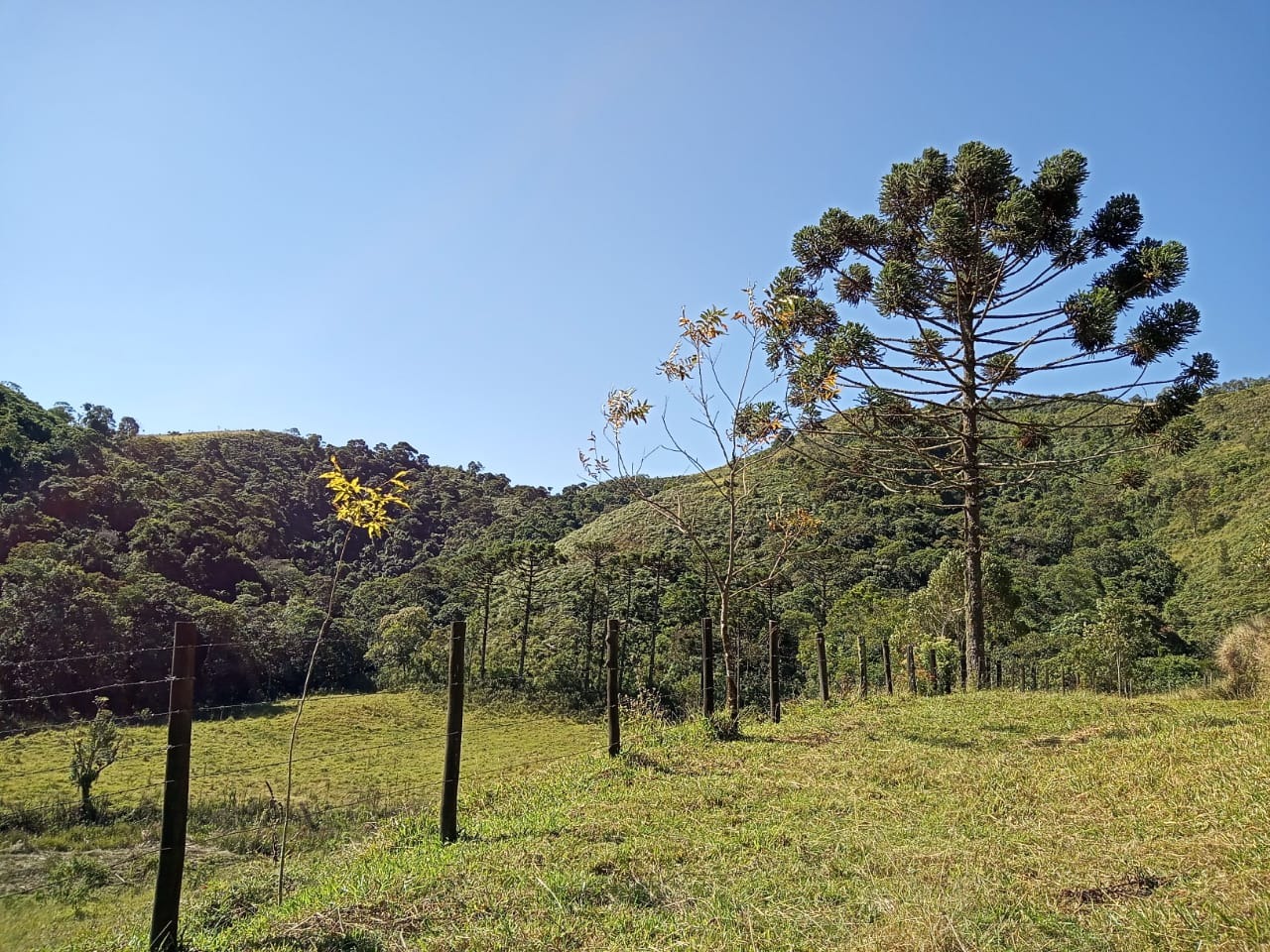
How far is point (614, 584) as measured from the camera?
5709 centimetres

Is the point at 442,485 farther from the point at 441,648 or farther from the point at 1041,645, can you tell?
the point at 1041,645

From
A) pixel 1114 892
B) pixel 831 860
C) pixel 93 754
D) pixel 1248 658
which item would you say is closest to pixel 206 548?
pixel 93 754

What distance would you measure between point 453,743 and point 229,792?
25456 mm

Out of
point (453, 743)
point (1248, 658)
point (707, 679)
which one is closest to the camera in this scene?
point (453, 743)

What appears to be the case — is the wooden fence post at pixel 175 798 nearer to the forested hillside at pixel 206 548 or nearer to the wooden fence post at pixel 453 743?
the wooden fence post at pixel 453 743

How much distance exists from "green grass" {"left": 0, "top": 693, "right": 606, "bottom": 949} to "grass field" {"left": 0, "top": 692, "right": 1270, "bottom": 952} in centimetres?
96

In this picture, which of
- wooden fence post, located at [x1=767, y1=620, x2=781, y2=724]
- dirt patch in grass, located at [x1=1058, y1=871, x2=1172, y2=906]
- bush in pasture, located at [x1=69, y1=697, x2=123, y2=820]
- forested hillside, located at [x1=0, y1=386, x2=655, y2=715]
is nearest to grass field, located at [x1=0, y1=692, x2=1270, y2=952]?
dirt patch in grass, located at [x1=1058, y1=871, x2=1172, y2=906]

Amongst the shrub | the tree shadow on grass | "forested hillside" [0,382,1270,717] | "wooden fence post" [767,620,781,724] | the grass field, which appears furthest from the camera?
"forested hillside" [0,382,1270,717]

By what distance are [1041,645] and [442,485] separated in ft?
285

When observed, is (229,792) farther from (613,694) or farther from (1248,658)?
(1248,658)

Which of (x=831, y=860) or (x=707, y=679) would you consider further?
(x=707, y=679)

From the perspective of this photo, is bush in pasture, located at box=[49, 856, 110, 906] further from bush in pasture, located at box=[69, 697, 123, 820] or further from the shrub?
the shrub

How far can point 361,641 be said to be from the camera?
6081cm

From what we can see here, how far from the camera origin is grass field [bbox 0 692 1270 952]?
3.39 meters
